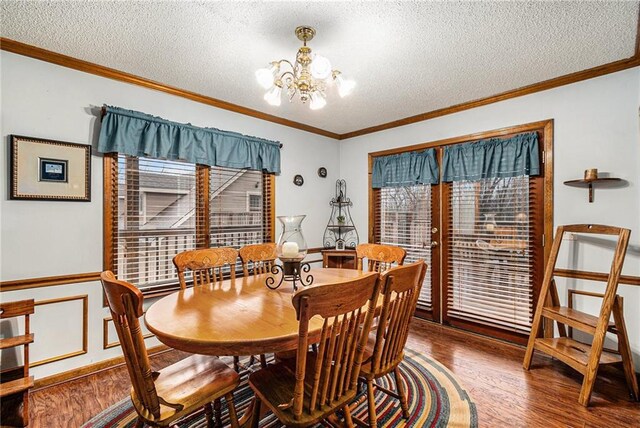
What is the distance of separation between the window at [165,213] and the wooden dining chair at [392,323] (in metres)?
2.14

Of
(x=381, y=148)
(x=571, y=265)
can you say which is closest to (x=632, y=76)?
(x=571, y=265)

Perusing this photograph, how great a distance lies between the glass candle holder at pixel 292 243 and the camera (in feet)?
6.32

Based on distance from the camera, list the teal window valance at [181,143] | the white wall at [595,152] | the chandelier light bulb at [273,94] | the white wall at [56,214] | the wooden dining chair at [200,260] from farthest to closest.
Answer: the teal window valance at [181,143], the white wall at [595,152], the wooden dining chair at [200,260], the white wall at [56,214], the chandelier light bulb at [273,94]

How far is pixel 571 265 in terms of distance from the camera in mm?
2686

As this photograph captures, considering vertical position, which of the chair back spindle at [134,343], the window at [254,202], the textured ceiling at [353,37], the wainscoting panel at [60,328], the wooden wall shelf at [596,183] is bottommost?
the wainscoting panel at [60,328]

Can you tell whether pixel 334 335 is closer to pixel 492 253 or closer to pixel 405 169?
pixel 492 253

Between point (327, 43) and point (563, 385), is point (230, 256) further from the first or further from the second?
point (563, 385)

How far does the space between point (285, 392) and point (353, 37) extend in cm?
219

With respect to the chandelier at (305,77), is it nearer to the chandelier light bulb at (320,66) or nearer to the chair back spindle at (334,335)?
Result: the chandelier light bulb at (320,66)

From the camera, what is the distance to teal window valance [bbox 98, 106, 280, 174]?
100 inches

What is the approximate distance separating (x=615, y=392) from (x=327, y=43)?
10.8ft

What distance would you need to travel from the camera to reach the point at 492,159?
313 centimetres

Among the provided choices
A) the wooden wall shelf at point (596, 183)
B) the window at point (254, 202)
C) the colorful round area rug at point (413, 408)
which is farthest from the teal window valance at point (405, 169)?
the colorful round area rug at point (413, 408)

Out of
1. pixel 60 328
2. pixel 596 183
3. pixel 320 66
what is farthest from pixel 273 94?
pixel 596 183
